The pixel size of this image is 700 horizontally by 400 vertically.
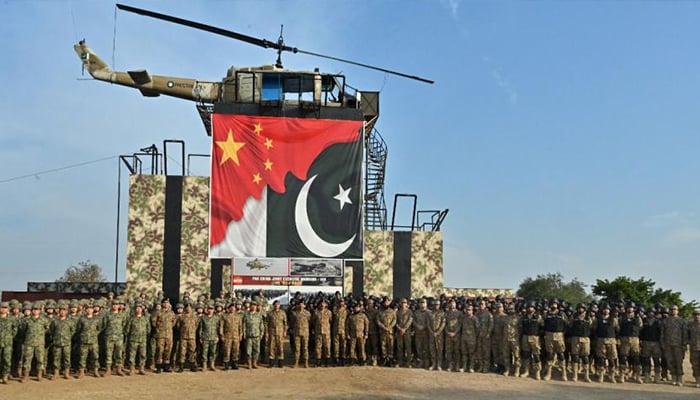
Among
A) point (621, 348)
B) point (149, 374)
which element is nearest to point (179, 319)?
point (149, 374)

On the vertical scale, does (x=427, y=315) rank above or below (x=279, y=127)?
below

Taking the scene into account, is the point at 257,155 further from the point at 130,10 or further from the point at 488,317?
the point at 488,317

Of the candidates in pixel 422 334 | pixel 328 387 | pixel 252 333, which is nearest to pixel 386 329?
pixel 422 334

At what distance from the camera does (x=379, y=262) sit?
802 inches

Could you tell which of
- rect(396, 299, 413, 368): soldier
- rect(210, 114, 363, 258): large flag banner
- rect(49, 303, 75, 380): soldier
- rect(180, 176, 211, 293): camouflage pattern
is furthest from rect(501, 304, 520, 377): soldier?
rect(180, 176, 211, 293): camouflage pattern

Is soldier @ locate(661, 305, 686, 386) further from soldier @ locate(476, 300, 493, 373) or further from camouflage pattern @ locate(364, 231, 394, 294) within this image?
camouflage pattern @ locate(364, 231, 394, 294)

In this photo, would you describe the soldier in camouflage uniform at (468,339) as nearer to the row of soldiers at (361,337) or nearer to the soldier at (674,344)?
the row of soldiers at (361,337)

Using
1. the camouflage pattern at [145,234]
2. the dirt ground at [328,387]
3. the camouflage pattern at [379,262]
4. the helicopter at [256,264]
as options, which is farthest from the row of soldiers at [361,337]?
the camouflage pattern at [379,262]

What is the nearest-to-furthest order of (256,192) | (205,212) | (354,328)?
1. (354,328)
2. (256,192)
3. (205,212)

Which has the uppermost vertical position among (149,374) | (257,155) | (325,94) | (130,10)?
(130,10)

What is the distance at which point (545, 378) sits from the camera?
39.5 feet

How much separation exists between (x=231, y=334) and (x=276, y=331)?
927mm

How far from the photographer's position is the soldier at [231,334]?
12.6 metres

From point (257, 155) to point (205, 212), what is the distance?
2.67 meters
